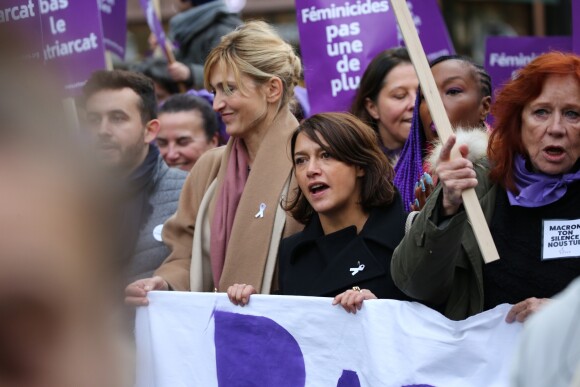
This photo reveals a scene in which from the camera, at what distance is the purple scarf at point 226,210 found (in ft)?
15.1

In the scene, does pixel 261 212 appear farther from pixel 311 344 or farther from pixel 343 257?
pixel 311 344

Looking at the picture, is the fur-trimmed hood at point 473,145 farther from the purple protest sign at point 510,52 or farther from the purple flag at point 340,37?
the purple protest sign at point 510,52

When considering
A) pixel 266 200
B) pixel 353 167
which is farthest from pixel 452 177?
pixel 266 200

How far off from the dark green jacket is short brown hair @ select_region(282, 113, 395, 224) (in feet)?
1.24

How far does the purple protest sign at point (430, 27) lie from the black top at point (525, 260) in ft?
10.5

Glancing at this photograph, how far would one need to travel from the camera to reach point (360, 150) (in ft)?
13.9

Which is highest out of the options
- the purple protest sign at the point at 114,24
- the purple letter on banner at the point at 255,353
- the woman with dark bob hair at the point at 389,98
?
the purple protest sign at the point at 114,24

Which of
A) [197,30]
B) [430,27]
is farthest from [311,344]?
[197,30]

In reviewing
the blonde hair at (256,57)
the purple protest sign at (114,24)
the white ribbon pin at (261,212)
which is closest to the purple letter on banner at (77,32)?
the purple protest sign at (114,24)

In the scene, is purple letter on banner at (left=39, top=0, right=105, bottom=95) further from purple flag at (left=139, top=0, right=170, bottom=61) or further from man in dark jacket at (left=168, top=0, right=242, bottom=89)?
man in dark jacket at (left=168, top=0, right=242, bottom=89)

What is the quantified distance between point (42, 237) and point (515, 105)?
2854 mm

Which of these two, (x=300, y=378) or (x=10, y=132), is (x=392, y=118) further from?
(x=10, y=132)

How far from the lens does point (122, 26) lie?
7.57m

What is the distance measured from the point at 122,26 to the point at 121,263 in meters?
6.16
